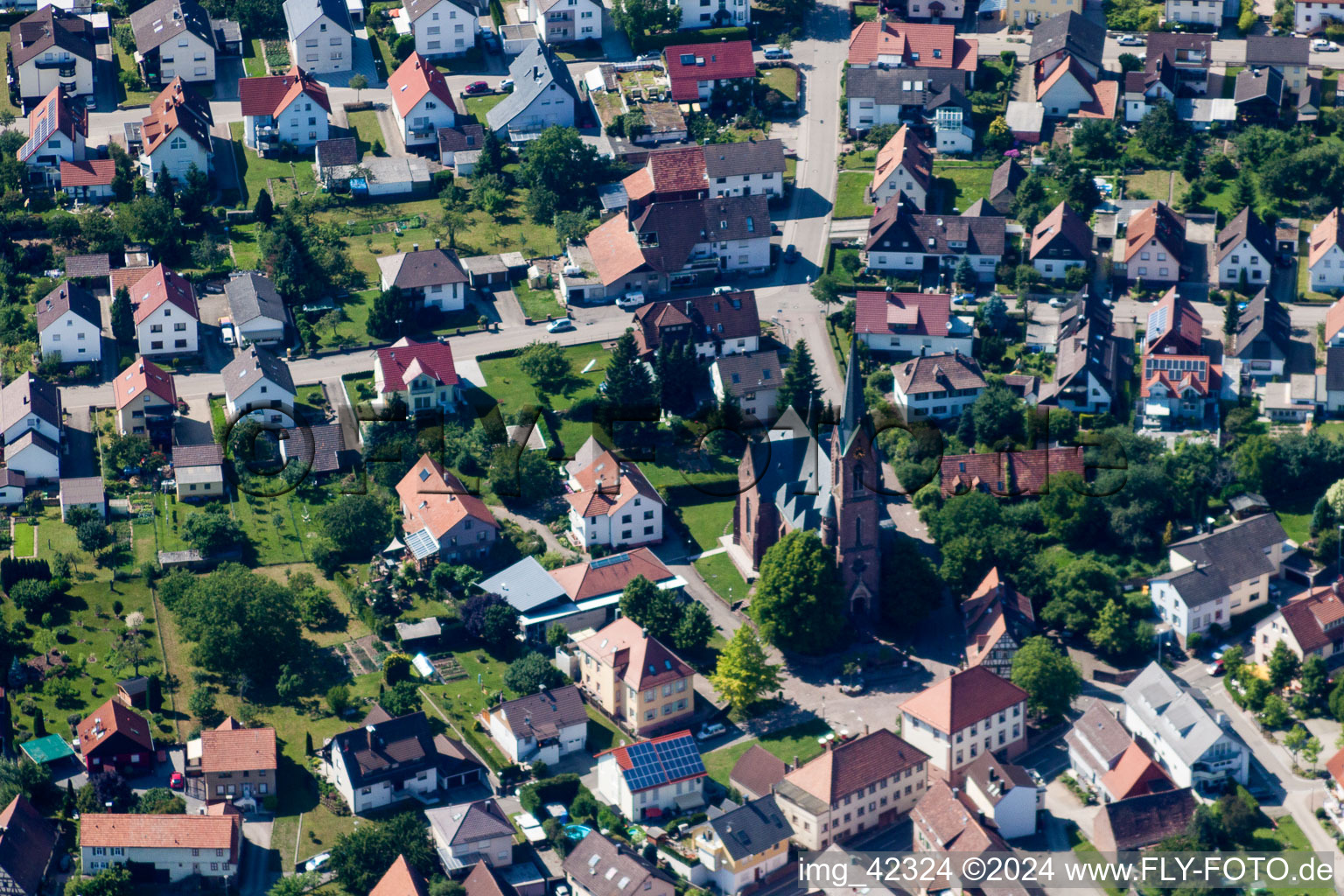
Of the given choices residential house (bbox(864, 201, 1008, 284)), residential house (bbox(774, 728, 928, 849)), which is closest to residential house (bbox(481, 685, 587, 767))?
residential house (bbox(774, 728, 928, 849))

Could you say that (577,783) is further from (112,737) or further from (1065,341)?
(1065,341)

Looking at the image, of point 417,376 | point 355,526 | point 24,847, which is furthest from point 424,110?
point 24,847

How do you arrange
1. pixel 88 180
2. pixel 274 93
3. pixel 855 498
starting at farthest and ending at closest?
pixel 274 93, pixel 88 180, pixel 855 498

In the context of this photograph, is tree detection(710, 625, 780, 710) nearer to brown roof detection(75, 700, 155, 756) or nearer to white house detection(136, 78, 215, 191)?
brown roof detection(75, 700, 155, 756)

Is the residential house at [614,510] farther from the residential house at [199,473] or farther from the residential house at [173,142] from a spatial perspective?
the residential house at [173,142]

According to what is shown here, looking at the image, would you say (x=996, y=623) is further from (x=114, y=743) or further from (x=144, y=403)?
(x=144, y=403)

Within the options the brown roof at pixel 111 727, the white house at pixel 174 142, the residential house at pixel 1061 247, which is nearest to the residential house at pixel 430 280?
the white house at pixel 174 142

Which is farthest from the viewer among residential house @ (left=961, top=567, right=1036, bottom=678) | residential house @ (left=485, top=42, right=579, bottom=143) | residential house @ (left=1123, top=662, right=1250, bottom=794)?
residential house @ (left=485, top=42, right=579, bottom=143)
